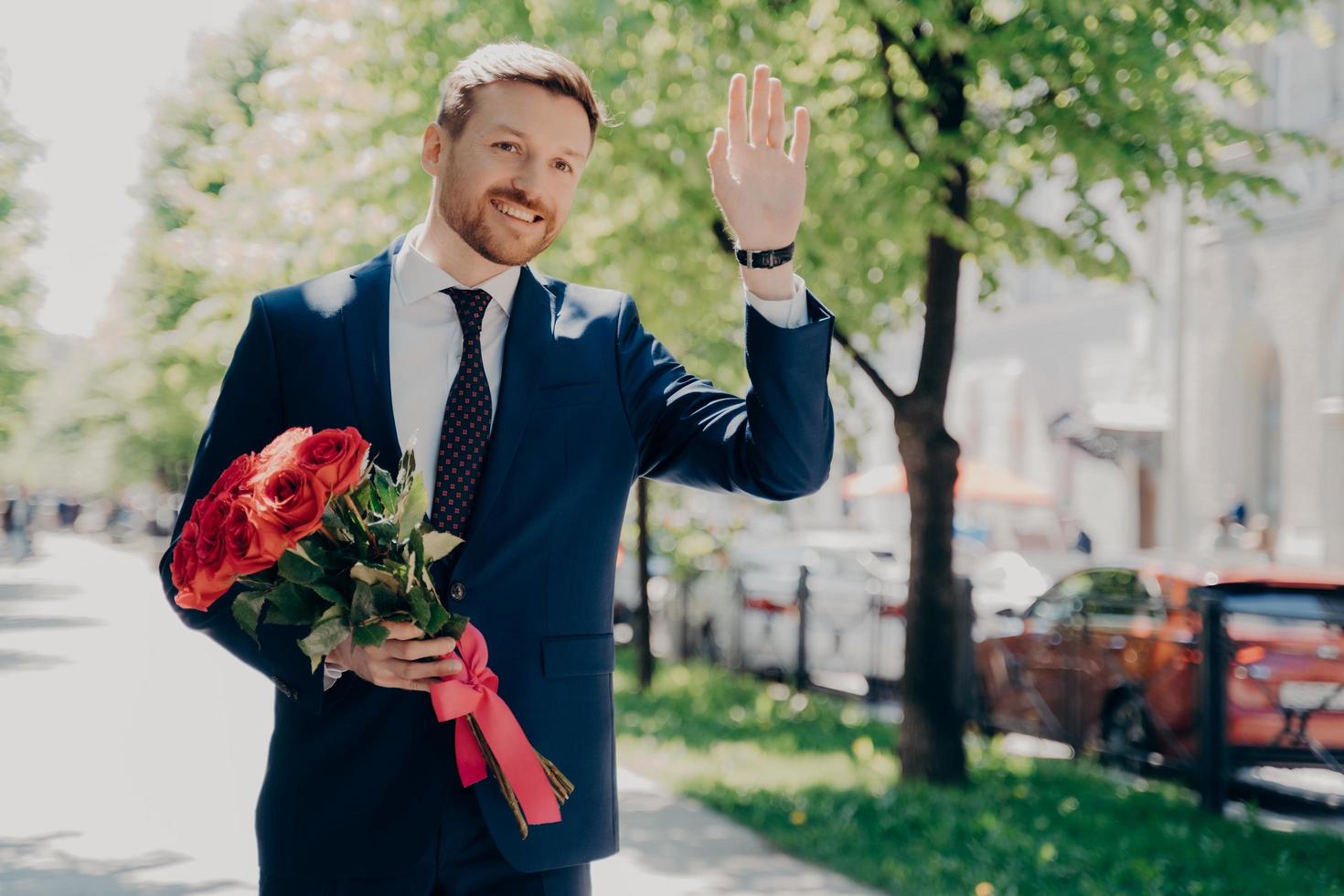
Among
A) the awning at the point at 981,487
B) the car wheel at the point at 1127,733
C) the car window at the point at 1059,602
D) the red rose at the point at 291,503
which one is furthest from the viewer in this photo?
the awning at the point at 981,487

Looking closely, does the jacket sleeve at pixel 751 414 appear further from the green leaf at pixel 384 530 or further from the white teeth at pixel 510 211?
the green leaf at pixel 384 530

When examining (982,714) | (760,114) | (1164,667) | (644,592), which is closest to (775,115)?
(760,114)

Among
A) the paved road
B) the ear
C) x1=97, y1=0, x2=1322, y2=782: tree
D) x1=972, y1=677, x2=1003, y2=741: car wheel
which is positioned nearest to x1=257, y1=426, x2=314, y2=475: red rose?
the ear

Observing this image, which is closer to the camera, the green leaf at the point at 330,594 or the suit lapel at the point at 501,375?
the green leaf at the point at 330,594

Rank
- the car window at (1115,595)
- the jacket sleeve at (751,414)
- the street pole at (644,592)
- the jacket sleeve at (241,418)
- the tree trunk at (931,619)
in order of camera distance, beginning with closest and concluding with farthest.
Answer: the jacket sleeve at (751,414) → the jacket sleeve at (241,418) → the tree trunk at (931,619) → the car window at (1115,595) → the street pole at (644,592)

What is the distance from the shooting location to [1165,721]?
10.6 m

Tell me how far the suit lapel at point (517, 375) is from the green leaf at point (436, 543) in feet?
0.57

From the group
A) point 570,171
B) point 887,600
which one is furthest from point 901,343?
point 570,171

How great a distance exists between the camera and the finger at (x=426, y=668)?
2.34m

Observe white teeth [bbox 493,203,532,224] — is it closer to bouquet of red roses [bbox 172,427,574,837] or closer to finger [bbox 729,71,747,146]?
finger [bbox 729,71,747,146]

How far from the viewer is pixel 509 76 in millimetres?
2643

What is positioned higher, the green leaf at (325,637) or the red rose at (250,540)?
the red rose at (250,540)

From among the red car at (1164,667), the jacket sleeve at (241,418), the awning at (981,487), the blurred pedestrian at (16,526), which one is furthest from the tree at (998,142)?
the blurred pedestrian at (16,526)

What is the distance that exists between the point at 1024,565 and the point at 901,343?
2299cm
